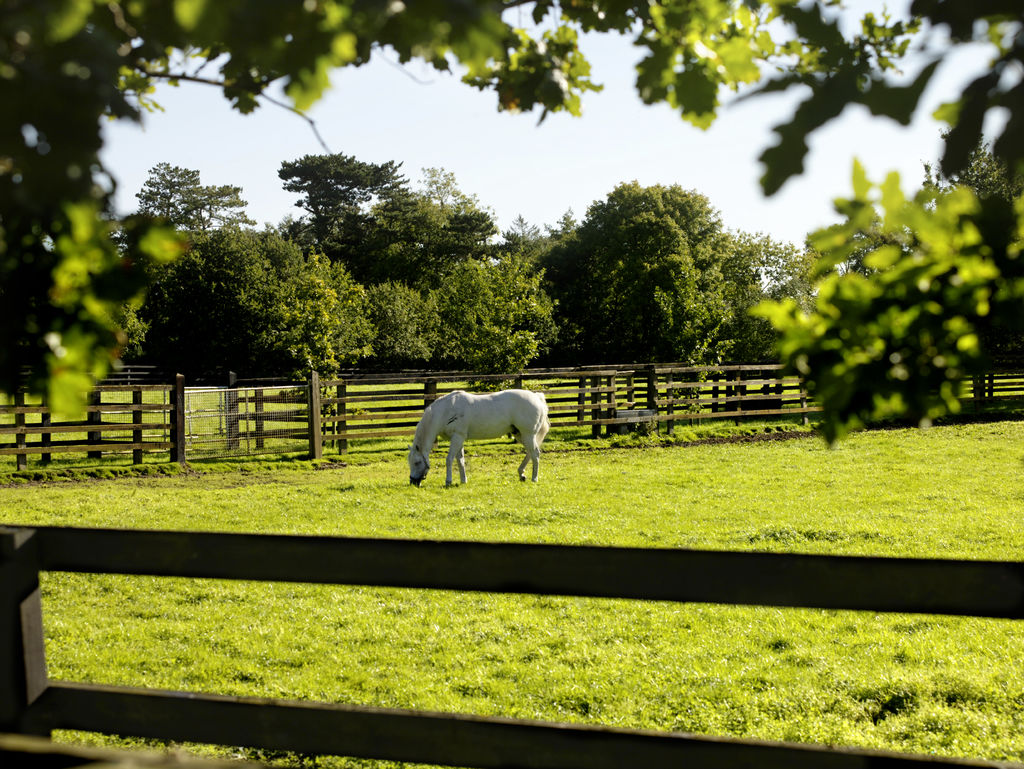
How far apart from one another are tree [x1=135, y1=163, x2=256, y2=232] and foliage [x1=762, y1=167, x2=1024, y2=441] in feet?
223

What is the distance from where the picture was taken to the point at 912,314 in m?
1.67

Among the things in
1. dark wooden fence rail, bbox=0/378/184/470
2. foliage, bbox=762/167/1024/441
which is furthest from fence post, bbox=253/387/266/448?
foliage, bbox=762/167/1024/441

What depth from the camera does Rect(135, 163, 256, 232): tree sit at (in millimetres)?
66500

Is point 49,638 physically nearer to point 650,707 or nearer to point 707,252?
point 650,707

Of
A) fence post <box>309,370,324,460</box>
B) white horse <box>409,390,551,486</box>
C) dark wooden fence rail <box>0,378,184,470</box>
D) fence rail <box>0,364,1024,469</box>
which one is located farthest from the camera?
fence post <box>309,370,324,460</box>

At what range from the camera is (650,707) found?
419cm

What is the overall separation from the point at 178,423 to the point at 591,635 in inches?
446

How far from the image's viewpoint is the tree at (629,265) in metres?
34.9

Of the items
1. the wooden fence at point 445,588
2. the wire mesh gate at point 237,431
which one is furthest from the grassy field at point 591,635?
the wire mesh gate at point 237,431

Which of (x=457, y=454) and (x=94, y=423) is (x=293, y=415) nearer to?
(x=94, y=423)

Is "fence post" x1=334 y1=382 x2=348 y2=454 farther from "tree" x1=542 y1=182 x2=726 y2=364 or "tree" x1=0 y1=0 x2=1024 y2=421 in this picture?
"tree" x1=542 y1=182 x2=726 y2=364

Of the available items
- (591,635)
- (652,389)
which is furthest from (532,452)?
(591,635)

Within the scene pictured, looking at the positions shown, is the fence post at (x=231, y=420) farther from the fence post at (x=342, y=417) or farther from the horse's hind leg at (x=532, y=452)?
the horse's hind leg at (x=532, y=452)

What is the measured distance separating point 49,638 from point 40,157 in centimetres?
503
